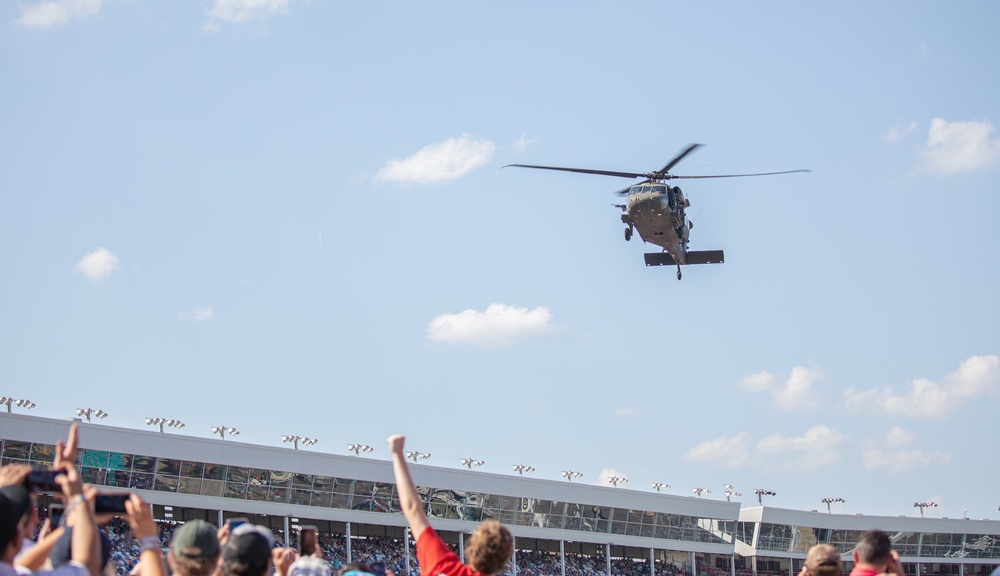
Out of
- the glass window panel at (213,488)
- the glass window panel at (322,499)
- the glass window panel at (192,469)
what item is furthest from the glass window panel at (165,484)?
the glass window panel at (322,499)

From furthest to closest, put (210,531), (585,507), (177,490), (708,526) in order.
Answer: (708,526), (585,507), (177,490), (210,531)

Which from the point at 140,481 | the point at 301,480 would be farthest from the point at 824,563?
the point at 301,480

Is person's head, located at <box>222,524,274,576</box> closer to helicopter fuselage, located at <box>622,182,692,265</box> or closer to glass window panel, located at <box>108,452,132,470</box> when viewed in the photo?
helicopter fuselage, located at <box>622,182,692,265</box>

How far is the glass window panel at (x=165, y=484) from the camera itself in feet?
189

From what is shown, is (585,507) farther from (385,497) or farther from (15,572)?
(15,572)

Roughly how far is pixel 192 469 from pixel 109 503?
54.3m

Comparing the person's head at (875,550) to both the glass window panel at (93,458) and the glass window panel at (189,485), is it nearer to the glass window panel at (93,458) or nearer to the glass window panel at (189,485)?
the glass window panel at (93,458)

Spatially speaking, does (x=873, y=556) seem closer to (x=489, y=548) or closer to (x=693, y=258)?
(x=489, y=548)

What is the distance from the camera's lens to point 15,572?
19.0 ft

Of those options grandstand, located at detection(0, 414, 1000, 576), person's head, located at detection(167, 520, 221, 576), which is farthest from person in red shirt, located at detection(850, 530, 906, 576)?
grandstand, located at detection(0, 414, 1000, 576)

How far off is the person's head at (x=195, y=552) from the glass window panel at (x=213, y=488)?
55.0 m

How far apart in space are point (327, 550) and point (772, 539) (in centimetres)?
3974

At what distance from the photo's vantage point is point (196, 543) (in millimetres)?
6270

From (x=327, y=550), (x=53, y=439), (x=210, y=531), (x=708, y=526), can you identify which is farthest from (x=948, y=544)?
(x=210, y=531)
